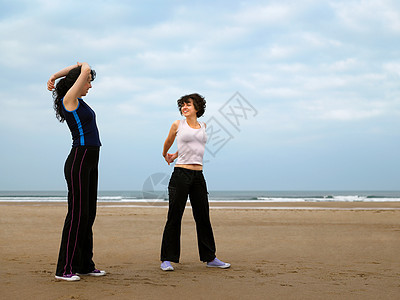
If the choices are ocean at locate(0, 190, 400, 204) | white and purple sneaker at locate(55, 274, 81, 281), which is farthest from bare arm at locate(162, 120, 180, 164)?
ocean at locate(0, 190, 400, 204)

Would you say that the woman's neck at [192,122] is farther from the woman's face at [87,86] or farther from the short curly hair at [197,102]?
the woman's face at [87,86]

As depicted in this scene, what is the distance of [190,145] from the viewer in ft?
15.4

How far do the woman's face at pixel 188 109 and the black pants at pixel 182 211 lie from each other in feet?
2.12

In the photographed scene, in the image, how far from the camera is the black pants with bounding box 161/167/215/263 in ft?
15.4

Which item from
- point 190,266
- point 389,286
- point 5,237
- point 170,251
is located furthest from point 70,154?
point 5,237

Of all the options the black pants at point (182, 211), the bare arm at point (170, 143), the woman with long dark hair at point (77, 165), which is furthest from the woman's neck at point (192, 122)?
the woman with long dark hair at point (77, 165)

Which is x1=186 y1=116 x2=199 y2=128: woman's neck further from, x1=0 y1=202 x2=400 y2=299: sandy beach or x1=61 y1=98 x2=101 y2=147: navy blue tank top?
x1=0 y1=202 x2=400 y2=299: sandy beach

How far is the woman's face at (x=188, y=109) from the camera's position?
490 centimetres

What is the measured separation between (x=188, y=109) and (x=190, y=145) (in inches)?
18.2

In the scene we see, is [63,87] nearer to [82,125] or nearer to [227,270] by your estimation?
[82,125]

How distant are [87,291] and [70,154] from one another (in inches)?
48.7

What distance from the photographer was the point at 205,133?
482 cm

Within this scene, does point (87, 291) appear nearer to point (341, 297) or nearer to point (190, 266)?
point (190, 266)

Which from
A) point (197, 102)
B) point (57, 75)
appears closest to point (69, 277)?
point (57, 75)
